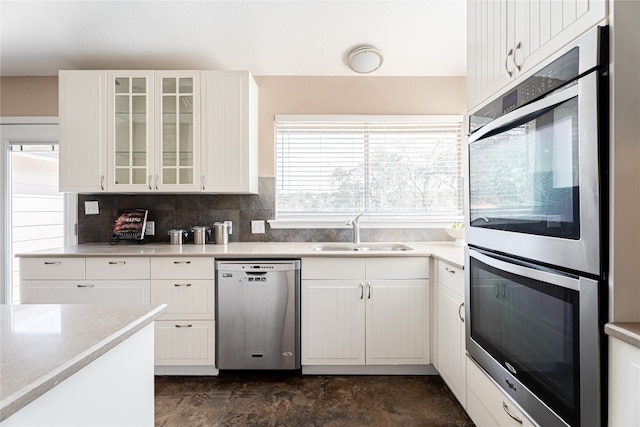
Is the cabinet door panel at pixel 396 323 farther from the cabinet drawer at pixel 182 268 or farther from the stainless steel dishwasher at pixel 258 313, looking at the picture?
the cabinet drawer at pixel 182 268

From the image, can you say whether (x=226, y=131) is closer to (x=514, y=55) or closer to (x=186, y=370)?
Result: (x=186, y=370)

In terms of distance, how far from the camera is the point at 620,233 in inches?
35.6

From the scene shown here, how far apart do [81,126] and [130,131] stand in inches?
13.9

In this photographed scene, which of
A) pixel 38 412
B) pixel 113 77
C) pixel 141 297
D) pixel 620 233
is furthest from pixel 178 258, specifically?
pixel 620 233

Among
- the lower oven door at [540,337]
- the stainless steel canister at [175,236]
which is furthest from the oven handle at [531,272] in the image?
the stainless steel canister at [175,236]

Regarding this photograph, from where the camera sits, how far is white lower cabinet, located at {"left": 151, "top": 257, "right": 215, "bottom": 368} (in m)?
2.57

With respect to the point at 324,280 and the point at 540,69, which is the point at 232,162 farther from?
the point at 540,69

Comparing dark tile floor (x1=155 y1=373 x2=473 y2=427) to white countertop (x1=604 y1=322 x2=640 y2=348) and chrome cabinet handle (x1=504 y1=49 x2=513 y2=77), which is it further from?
chrome cabinet handle (x1=504 y1=49 x2=513 y2=77)

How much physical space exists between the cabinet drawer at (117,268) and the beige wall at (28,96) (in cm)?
155

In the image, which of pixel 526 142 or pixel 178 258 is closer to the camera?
pixel 526 142

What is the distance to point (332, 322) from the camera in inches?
101

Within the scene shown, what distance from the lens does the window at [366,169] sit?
3.21 metres

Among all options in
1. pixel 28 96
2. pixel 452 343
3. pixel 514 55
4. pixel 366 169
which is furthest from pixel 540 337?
pixel 28 96

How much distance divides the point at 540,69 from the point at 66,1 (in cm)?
296
